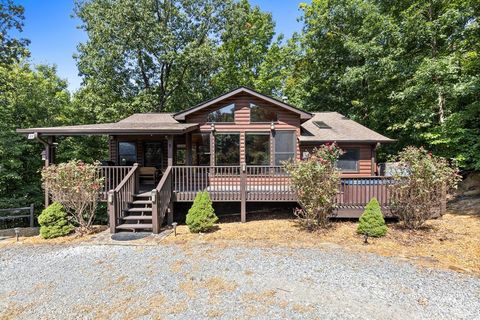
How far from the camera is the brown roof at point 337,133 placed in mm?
11266

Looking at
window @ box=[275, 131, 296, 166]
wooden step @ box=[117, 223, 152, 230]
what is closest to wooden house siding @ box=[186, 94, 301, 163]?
window @ box=[275, 131, 296, 166]

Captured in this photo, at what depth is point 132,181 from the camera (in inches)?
354

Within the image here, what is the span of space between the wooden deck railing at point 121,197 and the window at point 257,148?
186 inches

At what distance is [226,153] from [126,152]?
16.9 feet

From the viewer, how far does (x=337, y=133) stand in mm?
12141

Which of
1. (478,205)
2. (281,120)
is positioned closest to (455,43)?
(478,205)

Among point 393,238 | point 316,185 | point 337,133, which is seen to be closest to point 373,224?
point 393,238

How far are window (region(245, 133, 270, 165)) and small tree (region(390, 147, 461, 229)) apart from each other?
16.5ft

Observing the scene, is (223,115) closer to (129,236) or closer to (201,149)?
(201,149)

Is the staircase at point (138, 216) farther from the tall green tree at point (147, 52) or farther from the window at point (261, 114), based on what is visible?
the tall green tree at point (147, 52)

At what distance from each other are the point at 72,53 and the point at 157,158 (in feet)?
48.2

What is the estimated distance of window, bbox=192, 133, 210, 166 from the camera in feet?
37.0

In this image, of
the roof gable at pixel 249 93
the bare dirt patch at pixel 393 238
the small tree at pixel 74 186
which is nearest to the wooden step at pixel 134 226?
the bare dirt patch at pixel 393 238

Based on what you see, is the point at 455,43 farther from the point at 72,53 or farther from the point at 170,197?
the point at 72,53
